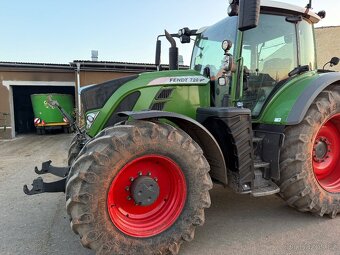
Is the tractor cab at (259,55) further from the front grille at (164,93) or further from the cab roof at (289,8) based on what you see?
the front grille at (164,93)

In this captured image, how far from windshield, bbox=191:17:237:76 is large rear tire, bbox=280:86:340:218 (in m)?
1.20

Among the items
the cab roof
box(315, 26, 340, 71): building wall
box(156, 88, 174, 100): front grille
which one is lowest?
box(156, 88, 174, 100): front grille

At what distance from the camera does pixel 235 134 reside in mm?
3223

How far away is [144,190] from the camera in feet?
9.29

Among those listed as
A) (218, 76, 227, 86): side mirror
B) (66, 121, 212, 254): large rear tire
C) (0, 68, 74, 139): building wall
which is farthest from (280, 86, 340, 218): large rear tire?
(0, 68, 74, 139): building wall

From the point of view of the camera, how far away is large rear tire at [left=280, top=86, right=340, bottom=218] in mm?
3465

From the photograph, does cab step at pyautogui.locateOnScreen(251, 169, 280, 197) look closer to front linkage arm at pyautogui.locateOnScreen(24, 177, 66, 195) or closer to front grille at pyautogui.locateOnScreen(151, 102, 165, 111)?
front grille at pyautogui.locateOnScreen(151, 102, 165, 111)

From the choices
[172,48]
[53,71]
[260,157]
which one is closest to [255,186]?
[260,157]

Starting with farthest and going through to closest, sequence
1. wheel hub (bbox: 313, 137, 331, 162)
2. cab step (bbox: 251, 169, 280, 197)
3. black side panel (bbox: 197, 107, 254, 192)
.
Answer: wheel hub (bbox: 313, 137, 331, 162) < cab step (bbox: 251, 169, 280, 197) < black side panel (bbox: 197, 107, 254, 192)

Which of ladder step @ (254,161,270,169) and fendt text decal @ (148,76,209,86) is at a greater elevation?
fendt text decal @ (148,76,209,86)

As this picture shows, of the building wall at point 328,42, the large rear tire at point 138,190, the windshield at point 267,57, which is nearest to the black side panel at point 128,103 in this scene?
the large rear tire at point 138,190

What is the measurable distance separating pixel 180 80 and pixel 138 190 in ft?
4.66

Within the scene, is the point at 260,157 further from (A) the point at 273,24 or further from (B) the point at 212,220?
(A) the point at 273,24

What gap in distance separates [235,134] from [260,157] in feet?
2.14
